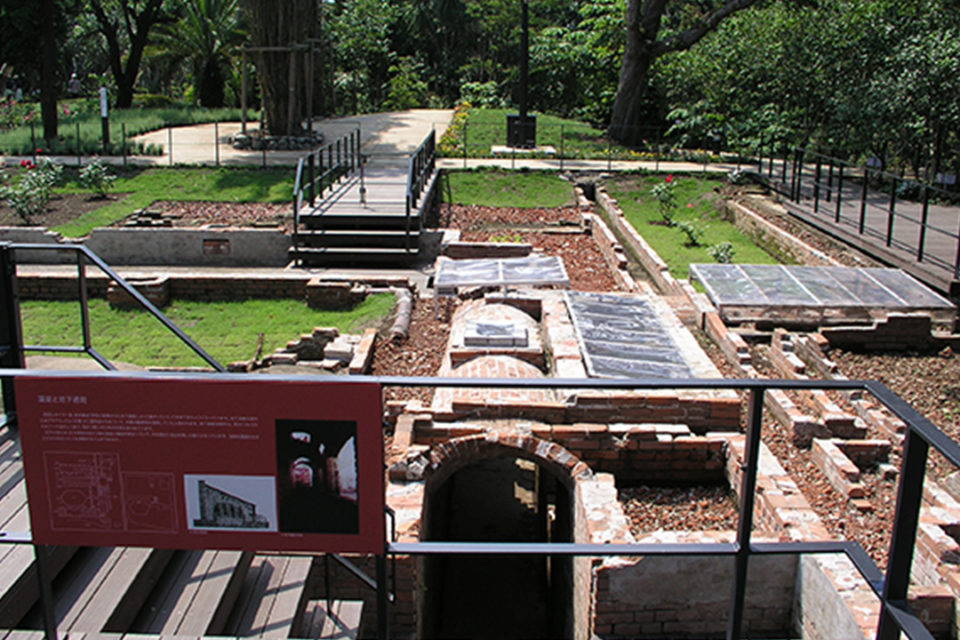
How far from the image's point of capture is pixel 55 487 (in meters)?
2.93

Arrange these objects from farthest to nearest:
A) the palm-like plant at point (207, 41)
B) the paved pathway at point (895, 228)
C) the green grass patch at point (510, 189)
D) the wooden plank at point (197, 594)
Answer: the palm-like plant at point (207, 41) < the green grass patch at point (510, 189) < the paved pathway at point (895, 228) < the wooden plank at point (197, 594)

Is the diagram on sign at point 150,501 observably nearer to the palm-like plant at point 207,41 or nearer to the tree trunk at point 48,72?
the tree trunk at point 48,72

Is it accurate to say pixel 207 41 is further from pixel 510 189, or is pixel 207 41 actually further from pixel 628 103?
pixel 510 189

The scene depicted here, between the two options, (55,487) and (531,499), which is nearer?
(55,487)

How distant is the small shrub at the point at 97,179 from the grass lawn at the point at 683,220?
A: 11604 mm

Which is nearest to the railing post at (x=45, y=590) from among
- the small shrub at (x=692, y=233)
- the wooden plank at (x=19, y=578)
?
the wooden plank at (x=19, y=578)

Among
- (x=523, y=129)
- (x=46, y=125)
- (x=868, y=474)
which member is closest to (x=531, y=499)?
(x=868, y=474)

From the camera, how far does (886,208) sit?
16953mm

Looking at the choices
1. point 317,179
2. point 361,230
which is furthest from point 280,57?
point 361,230

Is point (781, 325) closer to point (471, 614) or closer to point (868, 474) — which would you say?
point (868, 474)

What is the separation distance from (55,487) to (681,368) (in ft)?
21.7

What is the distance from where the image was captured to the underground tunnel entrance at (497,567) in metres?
7.37

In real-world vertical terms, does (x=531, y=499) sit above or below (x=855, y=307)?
below

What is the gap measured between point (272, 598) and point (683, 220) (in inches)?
643
